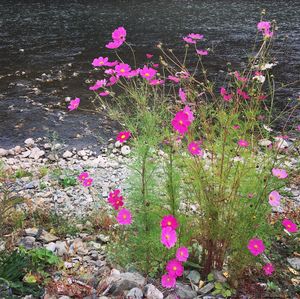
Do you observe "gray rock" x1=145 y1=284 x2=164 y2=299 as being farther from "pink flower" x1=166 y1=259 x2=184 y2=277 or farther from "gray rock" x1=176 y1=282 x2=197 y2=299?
"pink flower" x1=166 y1=259 x2=184 y2=277

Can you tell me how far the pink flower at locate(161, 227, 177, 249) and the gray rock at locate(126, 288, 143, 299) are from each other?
0.49m

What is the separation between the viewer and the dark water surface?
8398mm

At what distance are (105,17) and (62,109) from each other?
32.2 ft

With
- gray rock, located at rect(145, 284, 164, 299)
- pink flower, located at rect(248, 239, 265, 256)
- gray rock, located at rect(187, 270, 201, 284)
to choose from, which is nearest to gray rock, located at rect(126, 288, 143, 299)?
gray rock, located at rect(145, 284, 164, 299)

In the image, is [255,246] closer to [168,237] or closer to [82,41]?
[168,237]

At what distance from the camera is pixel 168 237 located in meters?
2.53

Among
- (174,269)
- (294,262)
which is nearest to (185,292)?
(174,269)

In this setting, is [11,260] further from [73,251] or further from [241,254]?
[241,254]

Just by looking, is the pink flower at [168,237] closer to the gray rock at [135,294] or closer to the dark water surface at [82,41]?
the gray rock at [135,294]

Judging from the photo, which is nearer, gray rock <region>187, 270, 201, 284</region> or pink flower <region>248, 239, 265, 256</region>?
pink flower <region>248, 239, 265, 256</region>

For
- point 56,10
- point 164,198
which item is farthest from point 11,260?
point 56,10

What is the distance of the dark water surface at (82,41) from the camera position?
27.6 feet

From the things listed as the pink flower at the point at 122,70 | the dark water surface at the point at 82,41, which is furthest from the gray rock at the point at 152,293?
the dark water surface at the point at 82,41

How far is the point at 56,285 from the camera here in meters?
3.00
